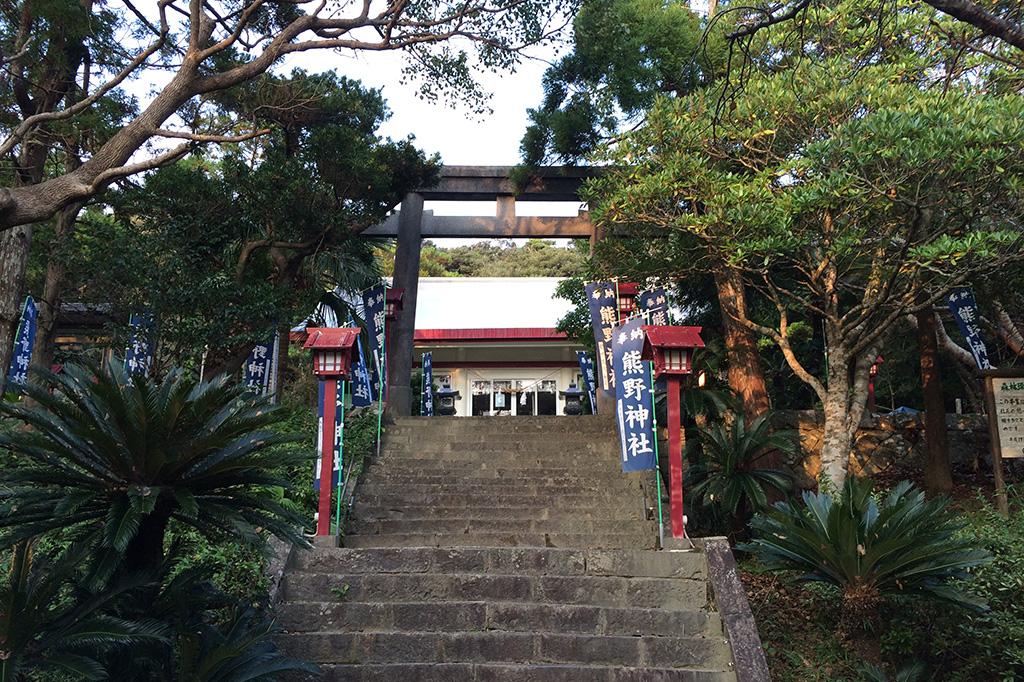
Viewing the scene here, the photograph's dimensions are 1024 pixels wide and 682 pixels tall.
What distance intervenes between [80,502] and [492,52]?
7.32 m

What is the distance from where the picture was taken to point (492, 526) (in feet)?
26.1

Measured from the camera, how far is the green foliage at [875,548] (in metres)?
5.43

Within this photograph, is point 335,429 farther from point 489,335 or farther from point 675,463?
point 489,335

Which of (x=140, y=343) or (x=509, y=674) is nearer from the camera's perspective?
(x=509, y=674)

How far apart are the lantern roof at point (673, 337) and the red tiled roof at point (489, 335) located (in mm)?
11225

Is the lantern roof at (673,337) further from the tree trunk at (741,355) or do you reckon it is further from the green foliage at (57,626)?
the green foliage at (57,626)

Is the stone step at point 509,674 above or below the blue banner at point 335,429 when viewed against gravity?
below

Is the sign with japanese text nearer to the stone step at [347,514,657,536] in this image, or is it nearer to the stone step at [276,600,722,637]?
the stone step at [347,514,657,536]

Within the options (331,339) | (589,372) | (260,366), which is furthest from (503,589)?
(589,372)

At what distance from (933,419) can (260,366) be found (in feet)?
31.7

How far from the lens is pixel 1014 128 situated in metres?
6.42

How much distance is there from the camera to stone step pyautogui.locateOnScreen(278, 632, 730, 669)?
18.5 feet

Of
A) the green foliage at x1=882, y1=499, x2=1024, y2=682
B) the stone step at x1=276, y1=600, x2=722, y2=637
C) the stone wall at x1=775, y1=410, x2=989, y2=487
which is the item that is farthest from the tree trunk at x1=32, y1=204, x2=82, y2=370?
the green foliage at x1=882, y1=499, x2=1024, y2=682

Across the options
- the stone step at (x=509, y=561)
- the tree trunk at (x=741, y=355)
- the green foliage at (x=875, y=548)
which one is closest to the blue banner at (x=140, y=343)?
the stone step at (x=509, y=561)
